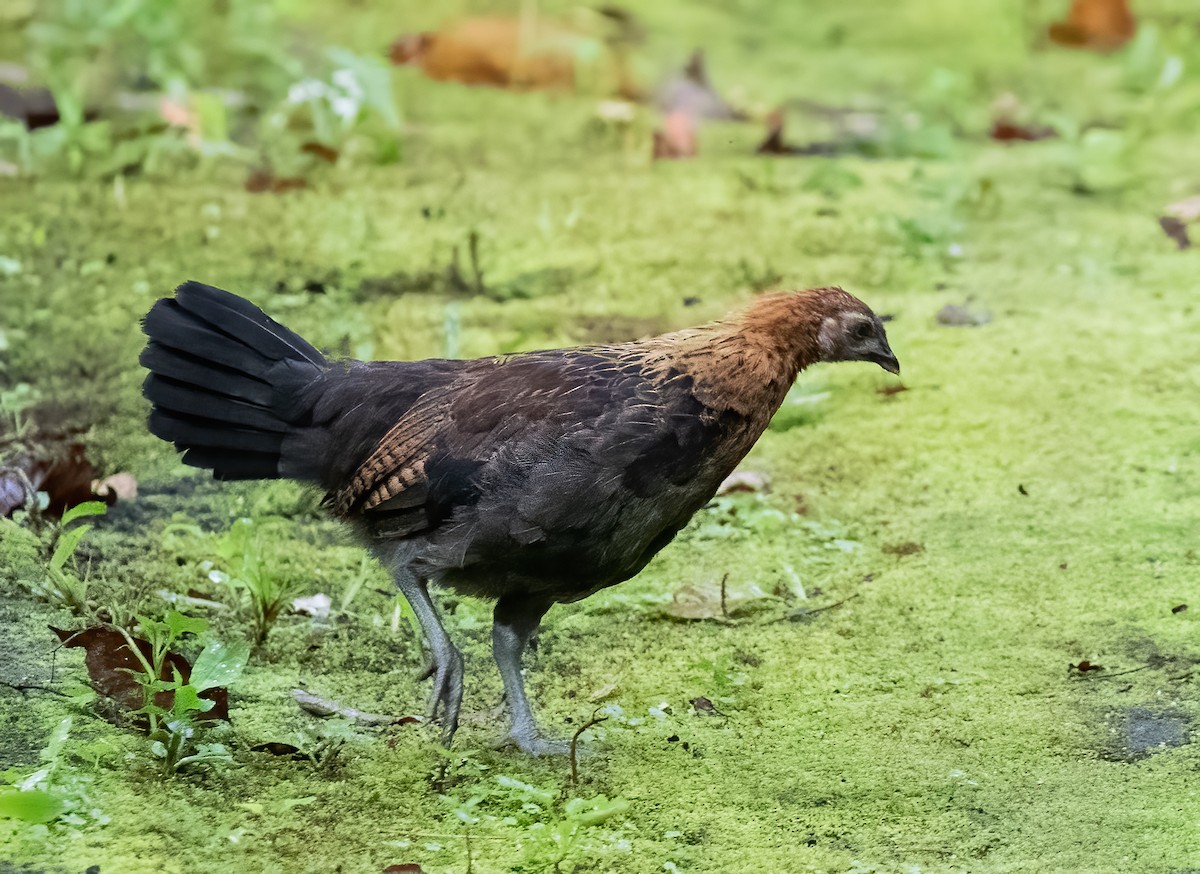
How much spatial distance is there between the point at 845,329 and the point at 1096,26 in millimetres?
7035

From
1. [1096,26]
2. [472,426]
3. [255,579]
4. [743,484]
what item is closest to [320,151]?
[743,484]

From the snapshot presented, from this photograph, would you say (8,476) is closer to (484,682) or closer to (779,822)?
(484,682)

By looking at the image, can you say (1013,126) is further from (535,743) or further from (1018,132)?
(535,743)

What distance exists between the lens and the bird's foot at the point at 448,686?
3.43 metres

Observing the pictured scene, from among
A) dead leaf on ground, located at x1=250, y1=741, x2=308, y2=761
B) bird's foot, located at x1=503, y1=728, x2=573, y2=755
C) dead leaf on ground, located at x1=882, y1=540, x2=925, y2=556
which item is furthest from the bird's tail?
dead leaf on ground, located at x1=882, y1=540, x2=925, y2=556

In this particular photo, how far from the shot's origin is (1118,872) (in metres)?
2.85

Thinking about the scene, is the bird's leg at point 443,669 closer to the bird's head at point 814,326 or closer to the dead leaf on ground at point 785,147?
the bird's head at point 814,326

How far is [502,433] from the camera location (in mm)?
3385

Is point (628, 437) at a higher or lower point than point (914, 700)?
higher

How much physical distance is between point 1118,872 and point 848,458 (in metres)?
2.24

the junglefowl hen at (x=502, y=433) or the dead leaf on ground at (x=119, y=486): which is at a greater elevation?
the junglefowl hen at (x=502, y=433)

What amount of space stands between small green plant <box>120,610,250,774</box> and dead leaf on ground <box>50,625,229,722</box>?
0.06 m

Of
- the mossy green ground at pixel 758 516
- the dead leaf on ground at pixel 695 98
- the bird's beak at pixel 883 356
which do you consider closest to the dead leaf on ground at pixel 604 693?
the mossy green ground at pixel 758 516

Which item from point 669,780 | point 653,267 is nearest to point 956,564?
point 669,780
